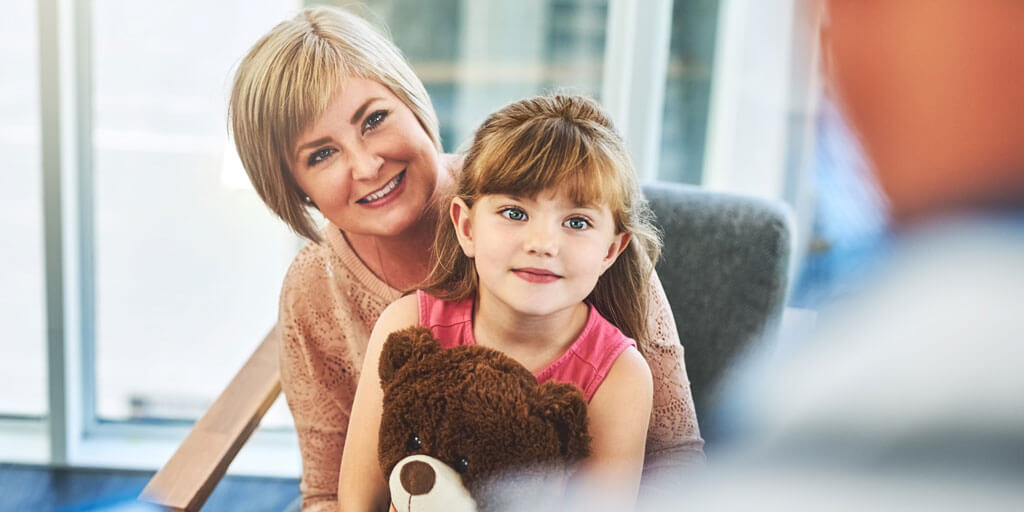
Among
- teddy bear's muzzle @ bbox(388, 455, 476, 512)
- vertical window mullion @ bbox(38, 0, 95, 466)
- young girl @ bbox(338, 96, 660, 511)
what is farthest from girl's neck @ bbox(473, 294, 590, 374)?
vertical window mullion @ bbox(38, 0, 95, 466)

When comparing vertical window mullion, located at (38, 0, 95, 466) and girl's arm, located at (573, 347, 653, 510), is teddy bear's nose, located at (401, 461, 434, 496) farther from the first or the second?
vertical window mullion, located at (38, 0, 95, 466)

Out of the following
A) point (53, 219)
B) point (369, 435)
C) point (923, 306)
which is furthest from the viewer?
point (53, 219)

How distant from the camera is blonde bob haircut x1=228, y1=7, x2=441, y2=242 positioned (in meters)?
0.61

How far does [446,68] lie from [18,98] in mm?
920

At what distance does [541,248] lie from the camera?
1.61 ft

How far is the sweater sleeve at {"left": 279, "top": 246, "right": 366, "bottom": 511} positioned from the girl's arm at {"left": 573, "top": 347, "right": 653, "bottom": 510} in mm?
271

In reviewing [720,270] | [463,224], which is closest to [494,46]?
[720,270]

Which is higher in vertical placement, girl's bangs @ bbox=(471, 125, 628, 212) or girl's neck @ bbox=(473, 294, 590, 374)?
girl's bangs @ bbox=(471, 125, 628, 212)

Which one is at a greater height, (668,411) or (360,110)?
(360,110)

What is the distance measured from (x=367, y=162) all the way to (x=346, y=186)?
0.03m

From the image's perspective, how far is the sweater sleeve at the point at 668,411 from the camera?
1.92 feet

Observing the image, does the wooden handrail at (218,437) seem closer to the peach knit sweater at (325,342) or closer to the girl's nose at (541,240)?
the peach knit sweater at (325,342)

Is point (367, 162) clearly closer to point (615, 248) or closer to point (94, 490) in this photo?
point (615, 248)

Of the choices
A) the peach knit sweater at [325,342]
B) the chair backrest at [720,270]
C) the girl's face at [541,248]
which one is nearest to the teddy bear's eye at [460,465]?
the girl's face at [541,248]
